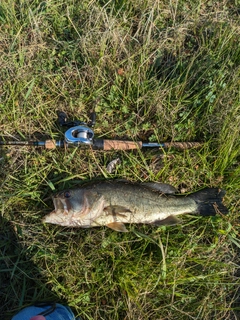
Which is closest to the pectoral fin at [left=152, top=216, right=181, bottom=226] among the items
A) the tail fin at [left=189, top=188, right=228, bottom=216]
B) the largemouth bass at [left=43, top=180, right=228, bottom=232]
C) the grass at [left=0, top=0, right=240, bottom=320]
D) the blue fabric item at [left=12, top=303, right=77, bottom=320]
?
the largemouth bass at [left=43, top=180, right=228, bottom=232]

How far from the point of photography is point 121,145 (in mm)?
3307

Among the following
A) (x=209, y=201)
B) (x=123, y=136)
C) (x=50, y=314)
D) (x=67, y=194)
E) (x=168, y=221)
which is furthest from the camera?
(x=123, y=136)

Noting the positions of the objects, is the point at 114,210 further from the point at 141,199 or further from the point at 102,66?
the point at 102,66

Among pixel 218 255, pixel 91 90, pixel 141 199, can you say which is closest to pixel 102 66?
pixel 91 90

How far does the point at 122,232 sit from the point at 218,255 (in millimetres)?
972

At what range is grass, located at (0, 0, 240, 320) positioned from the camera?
3.04 meters

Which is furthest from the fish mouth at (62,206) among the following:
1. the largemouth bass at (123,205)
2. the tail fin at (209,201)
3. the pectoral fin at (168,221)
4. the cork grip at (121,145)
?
the tail fin at (209,201)

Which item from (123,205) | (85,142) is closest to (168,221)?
(123,205)

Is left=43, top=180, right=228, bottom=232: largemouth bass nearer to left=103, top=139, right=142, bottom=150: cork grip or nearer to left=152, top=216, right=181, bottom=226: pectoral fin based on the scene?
left=152, top=216, right=181, bottom=226: pectoral fin

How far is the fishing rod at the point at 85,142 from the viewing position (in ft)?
10.4

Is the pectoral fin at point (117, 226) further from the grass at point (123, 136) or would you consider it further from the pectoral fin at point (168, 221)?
the pectoral fin at point (168, 221)

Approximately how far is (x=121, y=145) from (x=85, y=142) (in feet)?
1.27

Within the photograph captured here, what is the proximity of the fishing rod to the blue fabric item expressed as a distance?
59.0 inches

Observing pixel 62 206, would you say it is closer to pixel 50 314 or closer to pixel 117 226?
pixel 117 226
